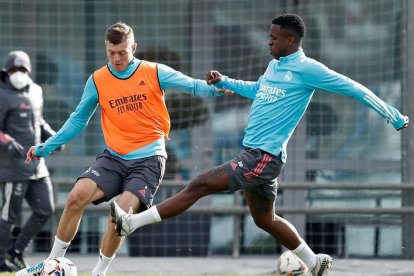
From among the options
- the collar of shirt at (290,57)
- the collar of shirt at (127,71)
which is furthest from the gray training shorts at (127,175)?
the collar of shirt at (290,57)

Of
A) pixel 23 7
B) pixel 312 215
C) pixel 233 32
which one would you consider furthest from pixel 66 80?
pixel 312 215

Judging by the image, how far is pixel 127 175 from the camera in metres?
9.44

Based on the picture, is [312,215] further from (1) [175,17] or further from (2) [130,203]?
(2) [130,203]

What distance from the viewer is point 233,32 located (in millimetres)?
14766

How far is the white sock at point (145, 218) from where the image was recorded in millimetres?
9005

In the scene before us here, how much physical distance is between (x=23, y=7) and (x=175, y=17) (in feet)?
5.42

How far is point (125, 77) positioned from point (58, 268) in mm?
1447

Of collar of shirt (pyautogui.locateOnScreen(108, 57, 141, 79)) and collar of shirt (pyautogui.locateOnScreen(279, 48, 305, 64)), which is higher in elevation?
collar of shirt (pyautogui.locateOnScreen(279, 48, 305, 64))

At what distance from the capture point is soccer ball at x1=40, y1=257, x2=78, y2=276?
895 centimetres

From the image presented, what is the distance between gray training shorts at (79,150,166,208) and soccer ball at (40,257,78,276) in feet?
1.86

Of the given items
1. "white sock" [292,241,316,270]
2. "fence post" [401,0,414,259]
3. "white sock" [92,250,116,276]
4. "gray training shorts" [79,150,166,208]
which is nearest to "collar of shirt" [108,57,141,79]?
"gray training shorts" [79,150,166,208]

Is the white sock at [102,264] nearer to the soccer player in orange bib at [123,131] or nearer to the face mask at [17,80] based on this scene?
the soccer player in orange bib at [123,131]

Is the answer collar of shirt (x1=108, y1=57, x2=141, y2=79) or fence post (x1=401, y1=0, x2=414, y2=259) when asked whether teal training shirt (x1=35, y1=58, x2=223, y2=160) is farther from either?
fence post (x1=401, y1=0, x2=414, y2=259)

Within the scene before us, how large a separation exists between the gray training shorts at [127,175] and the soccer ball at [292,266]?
4.00ft
